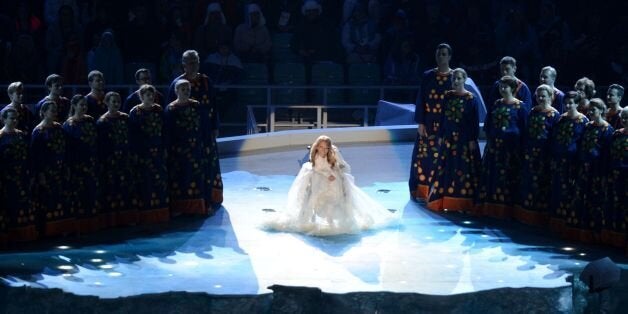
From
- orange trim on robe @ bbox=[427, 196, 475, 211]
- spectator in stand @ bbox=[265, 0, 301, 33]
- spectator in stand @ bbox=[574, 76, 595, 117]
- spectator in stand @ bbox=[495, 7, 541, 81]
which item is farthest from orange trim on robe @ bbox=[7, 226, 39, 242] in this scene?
spectator in stand @ bbox=[495, 7, 541, 81]

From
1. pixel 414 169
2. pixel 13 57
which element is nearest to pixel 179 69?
pixel 13 57

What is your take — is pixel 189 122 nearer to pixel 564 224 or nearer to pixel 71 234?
pixel 71 234

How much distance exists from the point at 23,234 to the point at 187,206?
1.59 meters

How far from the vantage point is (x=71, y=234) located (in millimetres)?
11656

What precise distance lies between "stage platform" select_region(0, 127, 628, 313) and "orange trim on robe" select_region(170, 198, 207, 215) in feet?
0.27

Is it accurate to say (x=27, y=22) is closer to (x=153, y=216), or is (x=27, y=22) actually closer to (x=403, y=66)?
(x=403, y=66)

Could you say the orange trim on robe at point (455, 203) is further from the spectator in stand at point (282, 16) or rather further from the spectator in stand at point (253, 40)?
the spectator in stand at point (282, 16)

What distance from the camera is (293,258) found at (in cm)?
1102

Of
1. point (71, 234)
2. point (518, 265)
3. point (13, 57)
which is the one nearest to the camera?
point (518, 265)

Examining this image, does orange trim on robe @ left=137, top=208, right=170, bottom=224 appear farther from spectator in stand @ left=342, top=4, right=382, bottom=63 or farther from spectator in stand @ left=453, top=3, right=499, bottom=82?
spectator in stand @ left=453, top=3, right=499, bottom=82

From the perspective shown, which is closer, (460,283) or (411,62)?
(460,283)

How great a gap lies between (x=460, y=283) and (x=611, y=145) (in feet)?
5.82

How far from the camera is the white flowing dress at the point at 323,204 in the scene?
1189cm

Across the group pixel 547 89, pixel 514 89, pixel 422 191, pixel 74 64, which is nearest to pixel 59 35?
pixel 74 64
